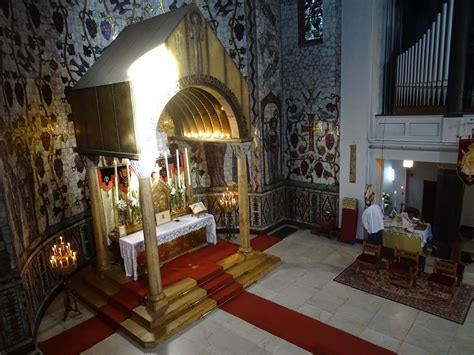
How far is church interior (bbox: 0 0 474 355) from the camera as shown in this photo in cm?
718

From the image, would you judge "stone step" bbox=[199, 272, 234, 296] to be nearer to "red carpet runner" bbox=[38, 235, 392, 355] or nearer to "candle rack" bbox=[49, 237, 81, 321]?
"red carpet runner" bbox=[38, 235, 392, 355]

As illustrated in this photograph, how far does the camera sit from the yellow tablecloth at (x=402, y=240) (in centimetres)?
1010

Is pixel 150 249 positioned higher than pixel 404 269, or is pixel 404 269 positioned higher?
pixel 150 249

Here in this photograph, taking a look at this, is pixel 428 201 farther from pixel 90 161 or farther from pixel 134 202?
pixel 90 161

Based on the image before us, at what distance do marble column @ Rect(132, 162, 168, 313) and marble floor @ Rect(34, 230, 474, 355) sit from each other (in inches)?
32.4

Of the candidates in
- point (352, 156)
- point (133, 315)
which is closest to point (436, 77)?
point (352, 156)

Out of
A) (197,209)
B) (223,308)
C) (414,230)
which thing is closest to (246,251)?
(197,209)

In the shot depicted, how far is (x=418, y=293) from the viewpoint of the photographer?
861 centimetres

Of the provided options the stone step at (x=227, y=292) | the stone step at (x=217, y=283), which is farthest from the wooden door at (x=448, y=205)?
the stone step at (x=217, y=283)

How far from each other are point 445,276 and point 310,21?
29.1ft

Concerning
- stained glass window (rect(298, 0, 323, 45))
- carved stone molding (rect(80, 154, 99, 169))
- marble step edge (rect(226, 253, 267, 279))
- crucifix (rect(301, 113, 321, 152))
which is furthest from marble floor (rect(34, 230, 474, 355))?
stained glass window (rect(298, 0, 323, 45))

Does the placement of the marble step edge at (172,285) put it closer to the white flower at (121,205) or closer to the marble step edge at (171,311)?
the marble step edge at (171,311)

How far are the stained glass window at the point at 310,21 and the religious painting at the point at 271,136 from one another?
2.27 metres

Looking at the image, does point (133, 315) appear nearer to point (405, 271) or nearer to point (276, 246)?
point (276, 246)
